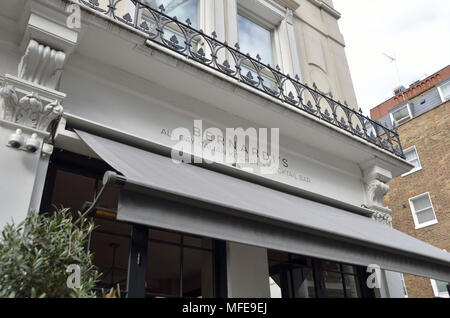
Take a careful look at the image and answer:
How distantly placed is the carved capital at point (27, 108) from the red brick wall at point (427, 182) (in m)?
18.2

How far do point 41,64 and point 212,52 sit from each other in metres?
2.80

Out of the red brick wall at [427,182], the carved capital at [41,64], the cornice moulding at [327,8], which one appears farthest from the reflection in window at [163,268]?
the red brick wall at [427,182]

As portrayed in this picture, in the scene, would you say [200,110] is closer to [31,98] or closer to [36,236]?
[31,98]

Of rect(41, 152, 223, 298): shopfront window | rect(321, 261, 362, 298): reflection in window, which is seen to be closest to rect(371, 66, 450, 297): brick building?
rect(321, 261, 362, 298): reflection in window

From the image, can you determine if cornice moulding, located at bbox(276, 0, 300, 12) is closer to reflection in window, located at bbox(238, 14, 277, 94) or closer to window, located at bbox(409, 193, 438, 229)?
reflection in window, located at bbox(238, 14, 277, 94)

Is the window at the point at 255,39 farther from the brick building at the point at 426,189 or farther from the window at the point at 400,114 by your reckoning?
the window at the point at 400,114

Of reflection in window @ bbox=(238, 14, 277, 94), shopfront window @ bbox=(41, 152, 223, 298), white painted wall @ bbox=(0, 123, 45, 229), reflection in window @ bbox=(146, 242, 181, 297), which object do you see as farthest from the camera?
reflection in window @ bbox=(146, 242, 181, 297)

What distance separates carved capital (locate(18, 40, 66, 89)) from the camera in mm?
4441

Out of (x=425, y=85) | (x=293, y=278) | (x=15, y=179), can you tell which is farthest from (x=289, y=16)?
(x=425, y=85)

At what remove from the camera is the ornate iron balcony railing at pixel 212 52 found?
225 inches

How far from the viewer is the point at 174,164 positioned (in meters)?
5.05

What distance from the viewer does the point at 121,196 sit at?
3180 millimetres

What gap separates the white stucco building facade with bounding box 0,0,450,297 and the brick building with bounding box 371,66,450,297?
1122 cm
